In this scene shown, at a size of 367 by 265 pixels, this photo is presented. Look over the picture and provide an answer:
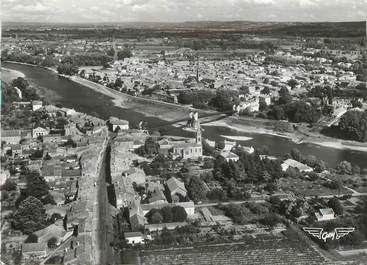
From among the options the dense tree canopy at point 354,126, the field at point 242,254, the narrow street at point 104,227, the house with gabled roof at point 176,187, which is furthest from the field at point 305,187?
the dense tree canopy at point 354,126

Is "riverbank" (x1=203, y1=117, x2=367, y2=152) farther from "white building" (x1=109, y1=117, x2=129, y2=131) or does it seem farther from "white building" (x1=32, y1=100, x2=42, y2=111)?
"white building" (x1=32, y1=100, x2=42, y2=111)

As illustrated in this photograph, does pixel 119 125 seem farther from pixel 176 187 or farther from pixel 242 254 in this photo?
pixel 242 254

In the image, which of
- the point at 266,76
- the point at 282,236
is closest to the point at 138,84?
the point at 266,76

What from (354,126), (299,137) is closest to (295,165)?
(299,137)

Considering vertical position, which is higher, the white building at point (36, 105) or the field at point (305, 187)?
the white building at point (36, 105)

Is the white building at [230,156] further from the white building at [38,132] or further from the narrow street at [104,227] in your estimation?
the white building at [38,132]

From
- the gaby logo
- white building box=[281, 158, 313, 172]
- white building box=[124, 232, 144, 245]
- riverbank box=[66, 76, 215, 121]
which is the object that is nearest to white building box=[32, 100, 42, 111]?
riverbank box=[66, 76, 215, 121]
